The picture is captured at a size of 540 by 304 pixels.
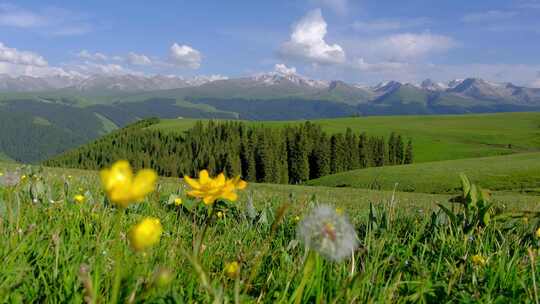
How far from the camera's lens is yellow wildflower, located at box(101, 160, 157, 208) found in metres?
0.95

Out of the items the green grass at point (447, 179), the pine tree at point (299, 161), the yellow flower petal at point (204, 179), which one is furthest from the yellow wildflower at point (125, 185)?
the pine tree at point (299, 161)

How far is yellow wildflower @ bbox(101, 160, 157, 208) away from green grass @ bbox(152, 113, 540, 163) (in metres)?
132

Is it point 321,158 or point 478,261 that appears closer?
point 478,261

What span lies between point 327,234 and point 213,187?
0.42 meters

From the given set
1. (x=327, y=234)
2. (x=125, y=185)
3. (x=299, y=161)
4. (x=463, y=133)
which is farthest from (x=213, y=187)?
(x=463, y=133)

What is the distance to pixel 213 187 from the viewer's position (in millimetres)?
1568

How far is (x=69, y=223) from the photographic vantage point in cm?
328

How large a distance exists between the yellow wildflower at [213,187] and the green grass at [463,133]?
130876 mm

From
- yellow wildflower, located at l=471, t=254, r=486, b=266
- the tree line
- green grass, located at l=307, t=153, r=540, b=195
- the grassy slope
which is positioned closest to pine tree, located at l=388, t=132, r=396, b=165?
the tree line

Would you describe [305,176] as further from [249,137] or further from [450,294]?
[450,294]

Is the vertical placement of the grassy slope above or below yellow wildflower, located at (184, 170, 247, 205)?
below

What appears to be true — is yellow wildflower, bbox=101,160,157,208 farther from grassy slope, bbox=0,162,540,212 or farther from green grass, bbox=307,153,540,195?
green grass, bbox=307,153,540,195

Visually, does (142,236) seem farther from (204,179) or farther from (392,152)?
(392,152)

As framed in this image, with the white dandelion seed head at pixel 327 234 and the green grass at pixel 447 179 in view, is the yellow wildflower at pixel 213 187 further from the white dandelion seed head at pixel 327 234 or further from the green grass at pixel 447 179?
the green grass at pixel 447 179
